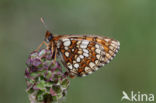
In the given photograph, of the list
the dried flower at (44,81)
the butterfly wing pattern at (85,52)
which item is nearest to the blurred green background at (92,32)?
the butterfly wing pattern at (85,52)

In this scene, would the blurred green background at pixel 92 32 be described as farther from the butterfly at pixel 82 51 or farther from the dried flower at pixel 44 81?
the dried flower at pixel 44 81

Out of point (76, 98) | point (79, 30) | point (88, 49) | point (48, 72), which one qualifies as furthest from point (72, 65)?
point (79, 30)

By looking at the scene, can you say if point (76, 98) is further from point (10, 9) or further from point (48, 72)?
point (48, 72)

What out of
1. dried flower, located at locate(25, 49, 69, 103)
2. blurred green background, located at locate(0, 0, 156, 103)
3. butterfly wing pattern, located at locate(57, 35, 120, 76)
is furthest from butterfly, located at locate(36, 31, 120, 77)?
blurred green background, located at locate(0, 0, 156, 103)

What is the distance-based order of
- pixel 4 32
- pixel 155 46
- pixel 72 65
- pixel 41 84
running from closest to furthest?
pixel 41 84, pixel 72 65, pixel 155 46, pixel 4 32

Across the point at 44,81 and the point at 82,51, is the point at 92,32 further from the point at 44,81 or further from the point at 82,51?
the point at 44,81

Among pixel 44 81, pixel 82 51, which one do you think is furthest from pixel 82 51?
pixel 44 81
